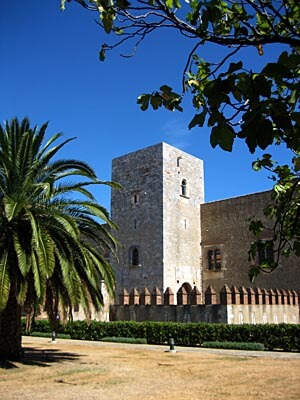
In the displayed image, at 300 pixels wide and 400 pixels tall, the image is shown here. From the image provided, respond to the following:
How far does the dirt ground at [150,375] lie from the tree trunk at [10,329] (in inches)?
18.2

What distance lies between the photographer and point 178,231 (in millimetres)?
28578

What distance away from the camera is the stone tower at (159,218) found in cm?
2770

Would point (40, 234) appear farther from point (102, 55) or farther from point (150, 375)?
point (102, 55)

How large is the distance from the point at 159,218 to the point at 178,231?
158cm

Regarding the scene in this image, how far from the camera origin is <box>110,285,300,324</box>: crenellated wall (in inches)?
763

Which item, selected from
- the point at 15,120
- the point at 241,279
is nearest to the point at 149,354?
the point at 15,120

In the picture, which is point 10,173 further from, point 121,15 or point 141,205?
point 141,205

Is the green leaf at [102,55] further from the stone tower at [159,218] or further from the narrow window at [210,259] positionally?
the narrow window at [210,259]

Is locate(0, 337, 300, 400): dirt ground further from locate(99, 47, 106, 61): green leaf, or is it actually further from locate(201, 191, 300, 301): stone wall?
locate(201, 191, 300, 301): stone wall

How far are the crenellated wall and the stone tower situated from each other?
4224 millimetres

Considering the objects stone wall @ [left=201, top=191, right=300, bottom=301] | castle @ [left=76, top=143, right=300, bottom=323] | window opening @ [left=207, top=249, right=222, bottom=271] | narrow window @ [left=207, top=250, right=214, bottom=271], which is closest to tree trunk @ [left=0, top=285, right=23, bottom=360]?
castle @ [left=76, top=143, right=300, bottom=323]

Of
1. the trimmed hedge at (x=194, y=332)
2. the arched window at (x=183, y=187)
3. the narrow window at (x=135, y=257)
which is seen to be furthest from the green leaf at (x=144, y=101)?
the arched window at (x=183, y=187)

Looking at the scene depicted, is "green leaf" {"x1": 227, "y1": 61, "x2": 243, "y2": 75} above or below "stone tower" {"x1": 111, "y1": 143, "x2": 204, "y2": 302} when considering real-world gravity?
below

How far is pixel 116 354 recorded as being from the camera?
14.9m
